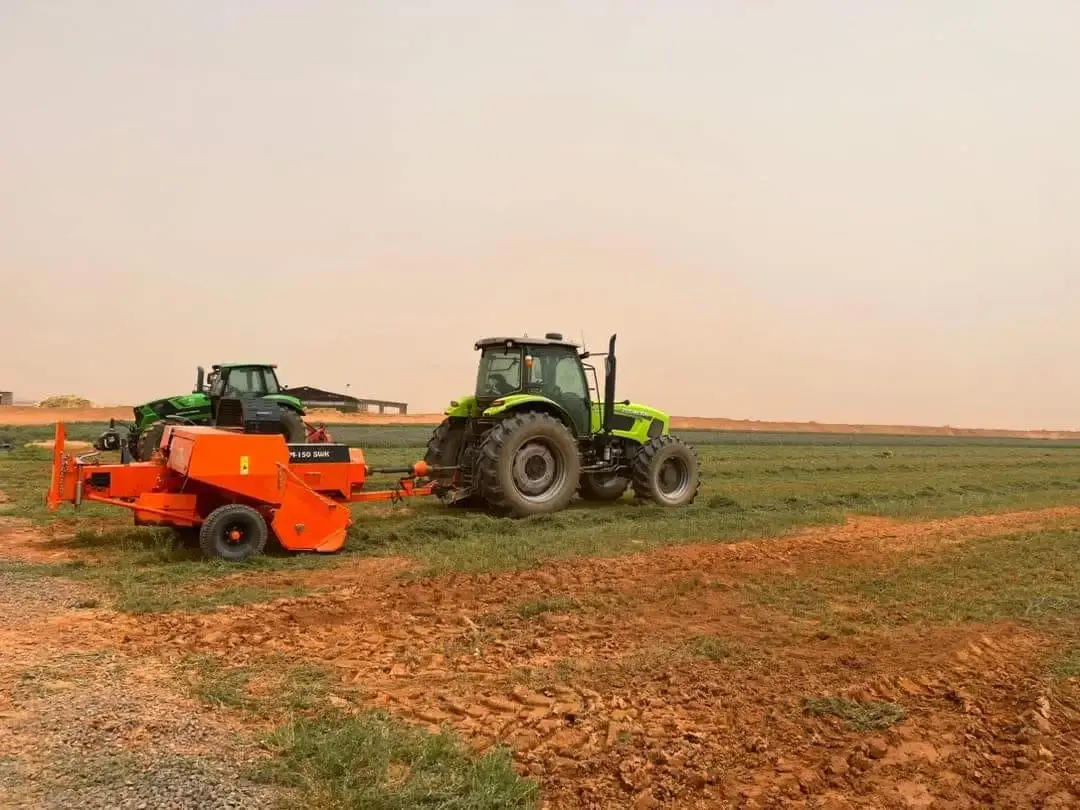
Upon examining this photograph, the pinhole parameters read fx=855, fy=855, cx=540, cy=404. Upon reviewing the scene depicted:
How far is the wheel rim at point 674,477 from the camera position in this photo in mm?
12078

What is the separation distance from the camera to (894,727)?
4137 millimetres

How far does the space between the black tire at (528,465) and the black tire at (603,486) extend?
4.00ft

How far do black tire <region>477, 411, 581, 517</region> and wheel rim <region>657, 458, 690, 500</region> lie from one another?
173 cm

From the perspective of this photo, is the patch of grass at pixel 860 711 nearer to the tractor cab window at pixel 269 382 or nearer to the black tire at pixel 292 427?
the black tire at pixel 292 427

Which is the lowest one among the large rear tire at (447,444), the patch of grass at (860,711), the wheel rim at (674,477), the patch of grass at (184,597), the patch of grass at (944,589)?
the patch of grass at (184,597)

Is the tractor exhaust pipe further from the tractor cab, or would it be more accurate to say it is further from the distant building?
the distant building

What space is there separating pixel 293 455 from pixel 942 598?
589 centimetres

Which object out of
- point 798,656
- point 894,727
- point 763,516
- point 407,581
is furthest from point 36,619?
point 763,516

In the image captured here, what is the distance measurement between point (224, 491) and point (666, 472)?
632 cm

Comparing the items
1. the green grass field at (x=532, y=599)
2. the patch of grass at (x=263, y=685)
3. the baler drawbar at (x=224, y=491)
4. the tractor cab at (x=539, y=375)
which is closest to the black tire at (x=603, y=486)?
the green grass field at (x=532, y=599)

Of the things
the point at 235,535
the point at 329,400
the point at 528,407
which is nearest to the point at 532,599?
the point at 235,535

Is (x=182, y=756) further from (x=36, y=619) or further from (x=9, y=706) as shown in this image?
(x=36, y=619)

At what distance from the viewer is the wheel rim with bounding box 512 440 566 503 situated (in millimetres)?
10406

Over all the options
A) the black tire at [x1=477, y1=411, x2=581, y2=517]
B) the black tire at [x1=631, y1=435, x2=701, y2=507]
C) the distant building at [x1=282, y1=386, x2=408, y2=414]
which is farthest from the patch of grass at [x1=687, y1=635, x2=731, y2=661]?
the distant building at [x1=282, y1=386, x2=408, y2=414]
